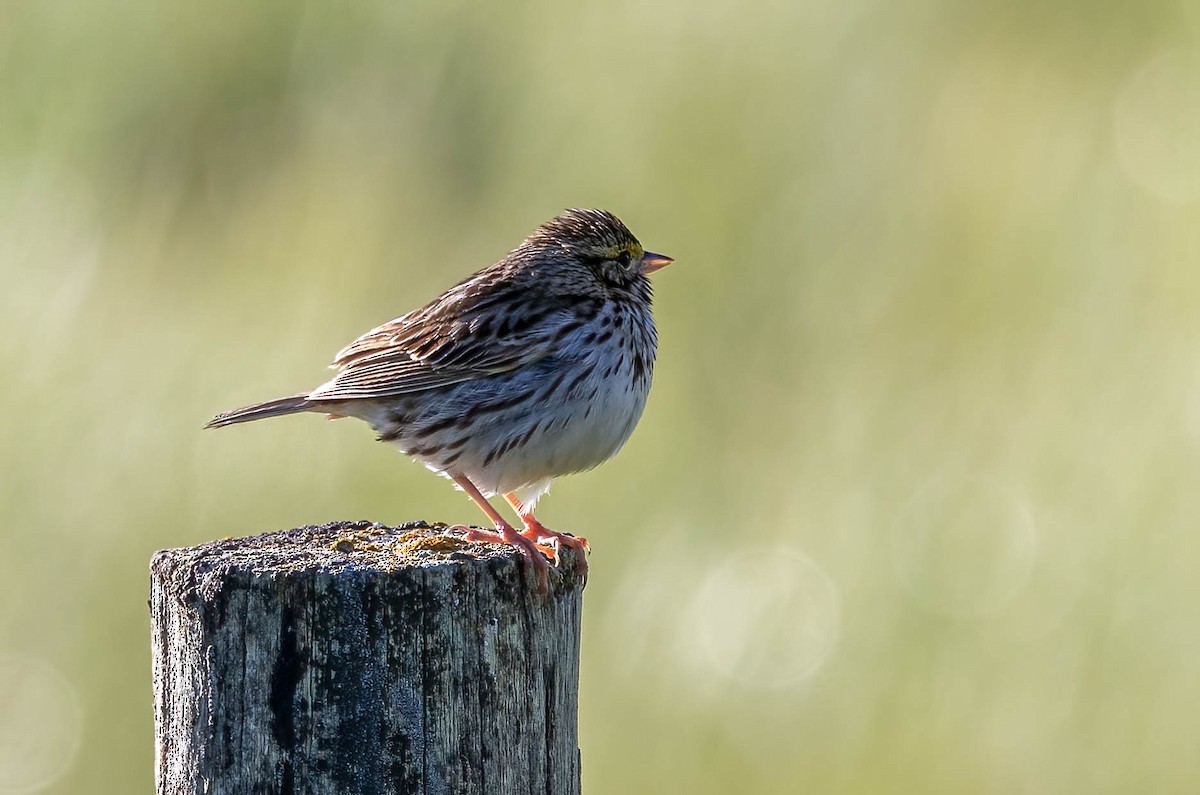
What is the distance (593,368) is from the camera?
5.37 metres

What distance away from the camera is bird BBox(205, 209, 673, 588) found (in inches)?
208

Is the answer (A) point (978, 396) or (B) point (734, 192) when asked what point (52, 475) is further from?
(A) point (978, 396)

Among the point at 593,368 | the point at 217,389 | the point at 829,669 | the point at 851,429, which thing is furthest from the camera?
the point at 217,389

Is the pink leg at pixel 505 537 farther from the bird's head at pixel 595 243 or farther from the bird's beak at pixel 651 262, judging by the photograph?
the bird's beak at pixel 651 262

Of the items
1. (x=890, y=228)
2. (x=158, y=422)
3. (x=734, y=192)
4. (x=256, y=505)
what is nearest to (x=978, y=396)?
(x=890, y=228)

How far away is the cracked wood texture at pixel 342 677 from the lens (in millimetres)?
3287

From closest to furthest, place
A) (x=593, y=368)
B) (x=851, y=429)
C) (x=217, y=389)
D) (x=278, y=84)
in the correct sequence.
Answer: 1. (x=593, y=368)
2. (x=851, y=429)
3. (x=217, y=389)
4. (x=278, y=84)

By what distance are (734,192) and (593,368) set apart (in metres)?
4.19

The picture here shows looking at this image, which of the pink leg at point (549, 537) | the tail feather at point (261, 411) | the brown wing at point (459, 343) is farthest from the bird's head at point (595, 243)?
the tail feather at point (261, 411)

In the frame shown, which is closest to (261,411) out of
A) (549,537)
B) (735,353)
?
(549,537)

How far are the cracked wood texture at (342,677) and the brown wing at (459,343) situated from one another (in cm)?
190

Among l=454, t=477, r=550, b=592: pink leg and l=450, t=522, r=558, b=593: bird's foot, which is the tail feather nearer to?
l=454, t=477, r=550, b=592: pink leg

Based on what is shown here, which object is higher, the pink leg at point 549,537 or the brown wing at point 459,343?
the brown wing at point 459,343

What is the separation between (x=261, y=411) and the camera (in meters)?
5.54
